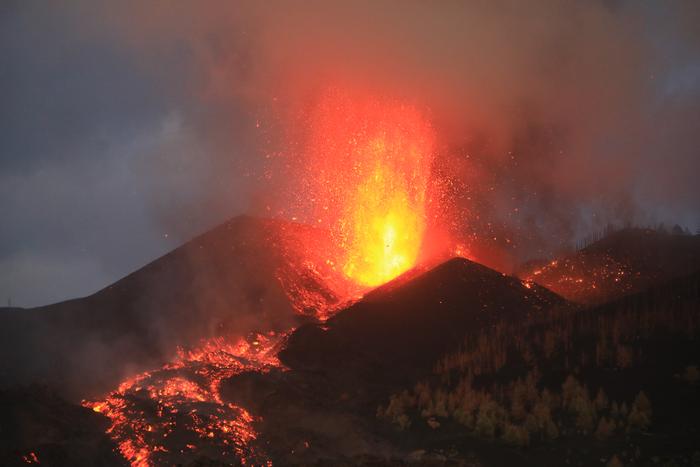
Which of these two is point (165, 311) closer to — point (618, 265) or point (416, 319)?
point (416, 319)

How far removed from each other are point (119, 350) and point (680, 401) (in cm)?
3617

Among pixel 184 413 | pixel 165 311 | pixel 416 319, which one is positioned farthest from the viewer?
pixel 165 311

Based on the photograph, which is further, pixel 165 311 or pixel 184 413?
pixel 165 311

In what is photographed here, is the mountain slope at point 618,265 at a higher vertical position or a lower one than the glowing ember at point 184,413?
higher

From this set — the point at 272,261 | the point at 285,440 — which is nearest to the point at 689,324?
the point at 285,440

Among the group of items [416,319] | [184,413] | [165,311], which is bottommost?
[184,413]

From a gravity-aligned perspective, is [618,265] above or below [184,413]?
above

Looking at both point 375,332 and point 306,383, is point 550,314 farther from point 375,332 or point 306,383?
point 306,383

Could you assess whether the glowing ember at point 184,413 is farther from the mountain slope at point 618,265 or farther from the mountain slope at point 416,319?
the mountain slope at point 618,265

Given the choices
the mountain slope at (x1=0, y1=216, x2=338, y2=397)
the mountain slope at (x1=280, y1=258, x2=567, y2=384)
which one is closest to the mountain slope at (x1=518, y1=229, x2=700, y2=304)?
the mountain slope at (x1=280, y1=258, x2=567, y2=384)

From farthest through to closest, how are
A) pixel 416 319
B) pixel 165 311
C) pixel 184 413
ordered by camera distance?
pixel 165 311 < pixel 416 319 < pixel 184 413

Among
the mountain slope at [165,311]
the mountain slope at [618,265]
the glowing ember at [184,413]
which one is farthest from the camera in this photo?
the mountain slope at [618,265]

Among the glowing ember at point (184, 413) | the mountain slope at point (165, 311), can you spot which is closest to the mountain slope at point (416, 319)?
the glowing ember at point (184, 413)

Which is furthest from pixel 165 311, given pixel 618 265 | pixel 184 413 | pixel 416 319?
pixel 618 265
